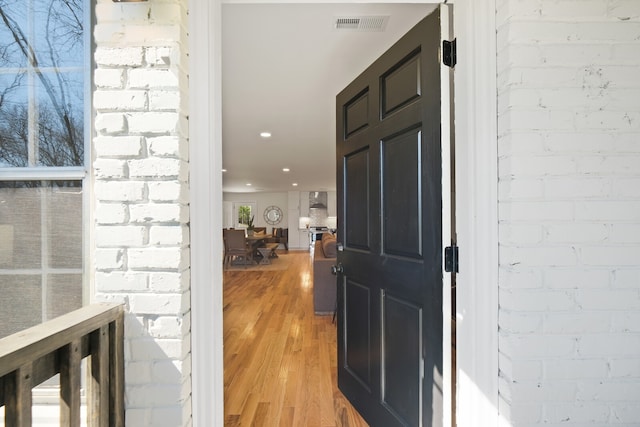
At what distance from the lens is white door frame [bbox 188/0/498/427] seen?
926 mm

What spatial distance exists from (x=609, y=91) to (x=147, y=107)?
1.52 meters

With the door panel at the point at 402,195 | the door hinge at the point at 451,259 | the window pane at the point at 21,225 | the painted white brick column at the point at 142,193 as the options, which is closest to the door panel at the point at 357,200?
the door panel at the point at 402,195

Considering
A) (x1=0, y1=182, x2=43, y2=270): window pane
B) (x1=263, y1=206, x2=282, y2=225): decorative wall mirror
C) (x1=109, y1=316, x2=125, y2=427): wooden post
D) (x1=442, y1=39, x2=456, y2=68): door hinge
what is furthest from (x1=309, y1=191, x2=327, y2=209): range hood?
(x1=109, y1=316, x2=125, y2=427): wooden post

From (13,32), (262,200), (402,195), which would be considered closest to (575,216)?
(402,195)

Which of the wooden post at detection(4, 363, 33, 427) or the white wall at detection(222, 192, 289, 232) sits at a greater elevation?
the white wall at detection(222, 192, 289, 232)

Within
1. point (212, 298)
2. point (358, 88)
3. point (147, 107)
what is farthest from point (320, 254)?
point (147, 107)

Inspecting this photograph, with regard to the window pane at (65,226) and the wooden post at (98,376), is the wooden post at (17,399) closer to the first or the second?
the wooden post at (98,376)

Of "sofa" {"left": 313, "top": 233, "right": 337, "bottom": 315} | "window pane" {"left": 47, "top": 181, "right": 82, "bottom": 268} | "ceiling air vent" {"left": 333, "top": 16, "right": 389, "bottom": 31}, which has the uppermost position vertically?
"ceiling air vent" {"left": 333, "top": 16, "right": 389, "bottom": 31}

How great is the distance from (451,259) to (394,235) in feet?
1.05

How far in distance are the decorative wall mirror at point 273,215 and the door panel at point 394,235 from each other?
34.3 feet

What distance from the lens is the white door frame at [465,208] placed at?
93cm

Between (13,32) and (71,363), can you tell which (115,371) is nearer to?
(71,363)

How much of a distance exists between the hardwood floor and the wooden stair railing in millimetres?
1026

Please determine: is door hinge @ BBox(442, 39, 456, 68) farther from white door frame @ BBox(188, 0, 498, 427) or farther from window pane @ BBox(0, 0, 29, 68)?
window pane @ BBox(0, 0, 29, 68)
